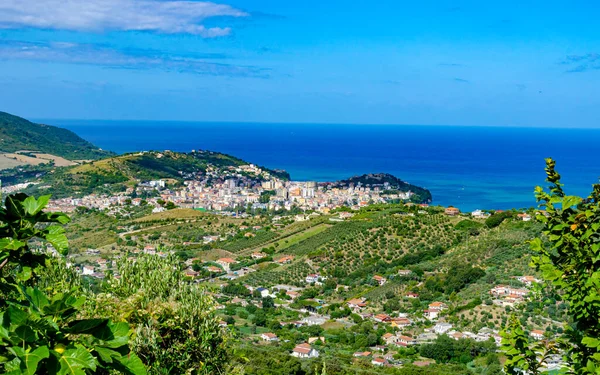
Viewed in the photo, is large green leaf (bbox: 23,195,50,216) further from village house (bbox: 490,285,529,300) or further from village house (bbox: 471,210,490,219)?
village house (bbox: 471,210,490,219)

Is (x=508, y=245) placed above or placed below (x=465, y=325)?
above

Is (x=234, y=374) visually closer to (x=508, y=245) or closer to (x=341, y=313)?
(x=341, y=313)

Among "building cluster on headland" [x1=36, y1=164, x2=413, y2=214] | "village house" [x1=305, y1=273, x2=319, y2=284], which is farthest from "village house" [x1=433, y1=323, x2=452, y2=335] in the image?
"building cluster on headland" [x1=36, y1=164, x2=413, y2=214]

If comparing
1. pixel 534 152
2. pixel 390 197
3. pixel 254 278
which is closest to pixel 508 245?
pixel 254 278

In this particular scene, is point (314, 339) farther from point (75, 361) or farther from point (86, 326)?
point (75, 361)

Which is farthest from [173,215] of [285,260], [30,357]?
[30,357]
